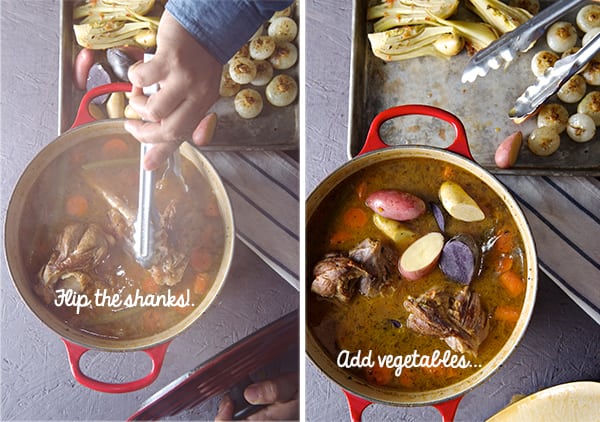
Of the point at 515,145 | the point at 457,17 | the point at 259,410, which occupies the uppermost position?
the point at 457,17

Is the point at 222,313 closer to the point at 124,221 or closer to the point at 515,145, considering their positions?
the point at 124,221

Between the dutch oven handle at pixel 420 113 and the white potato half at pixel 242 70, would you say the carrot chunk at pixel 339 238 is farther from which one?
the white potato half at pixel 242 70

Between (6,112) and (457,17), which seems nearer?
(6,112)

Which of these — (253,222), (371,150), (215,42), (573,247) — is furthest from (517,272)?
(215,42)

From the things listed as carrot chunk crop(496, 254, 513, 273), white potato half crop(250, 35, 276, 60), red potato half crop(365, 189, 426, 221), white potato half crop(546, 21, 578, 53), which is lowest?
carrot chunk crop(496, 254, 513, 273)

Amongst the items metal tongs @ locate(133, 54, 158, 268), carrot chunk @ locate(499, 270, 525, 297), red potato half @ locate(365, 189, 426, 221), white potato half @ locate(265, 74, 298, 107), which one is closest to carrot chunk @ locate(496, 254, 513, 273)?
carrot chunk @ locate(499, 270, 525, 297)

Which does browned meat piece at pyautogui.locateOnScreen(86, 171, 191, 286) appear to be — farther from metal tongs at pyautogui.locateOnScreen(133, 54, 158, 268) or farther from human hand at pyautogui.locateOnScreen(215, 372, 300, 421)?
human hand at pyautogui.locateOnScreen(215, 372, 300, 421)
